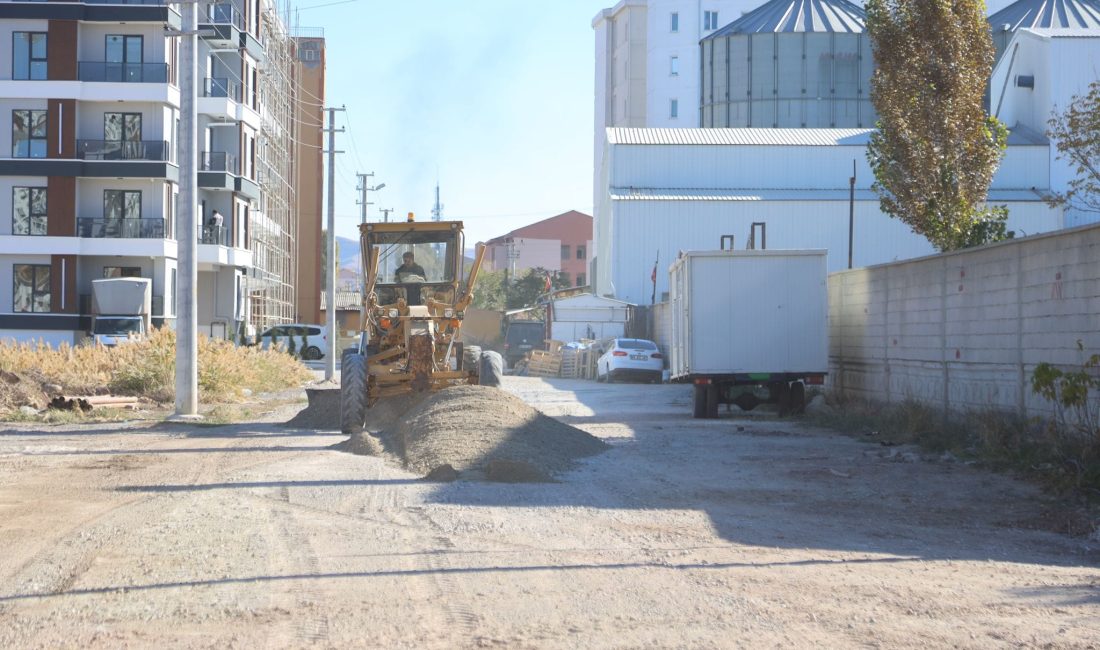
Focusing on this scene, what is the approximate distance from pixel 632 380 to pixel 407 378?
68.6ft

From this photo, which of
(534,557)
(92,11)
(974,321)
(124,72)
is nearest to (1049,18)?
(124,72)

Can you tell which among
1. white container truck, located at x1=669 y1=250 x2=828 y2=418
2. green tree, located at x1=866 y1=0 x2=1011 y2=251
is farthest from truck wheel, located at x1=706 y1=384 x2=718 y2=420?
green tree, located at x1=866 y1=0 x2=1011 y2=251

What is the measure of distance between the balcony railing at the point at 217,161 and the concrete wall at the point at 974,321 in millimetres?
30804

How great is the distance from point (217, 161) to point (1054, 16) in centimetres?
4593

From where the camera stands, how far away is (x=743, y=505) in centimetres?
1080

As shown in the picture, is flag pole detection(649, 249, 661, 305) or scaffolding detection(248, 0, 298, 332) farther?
scaffolding detection(248, 0, 298, 332)

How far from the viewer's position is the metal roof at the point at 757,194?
2105 inches

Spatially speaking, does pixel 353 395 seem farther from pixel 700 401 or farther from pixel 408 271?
pixel 700 401

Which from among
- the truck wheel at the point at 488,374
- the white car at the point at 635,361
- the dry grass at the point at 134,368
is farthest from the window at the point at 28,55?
the truck wheel at the point at 488,374

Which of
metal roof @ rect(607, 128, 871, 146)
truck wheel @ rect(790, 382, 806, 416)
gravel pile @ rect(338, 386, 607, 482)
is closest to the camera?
gravel pile @ rect(338, 386, 607, 482)

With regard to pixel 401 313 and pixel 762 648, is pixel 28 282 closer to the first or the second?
pixel 401 313

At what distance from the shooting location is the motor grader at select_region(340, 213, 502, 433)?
59.0 ft

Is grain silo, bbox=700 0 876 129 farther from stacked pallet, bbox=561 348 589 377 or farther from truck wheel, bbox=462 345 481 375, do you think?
truck wheel, bbox=462 345 481 375

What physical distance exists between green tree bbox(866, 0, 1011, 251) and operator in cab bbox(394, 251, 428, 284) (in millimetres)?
10533
